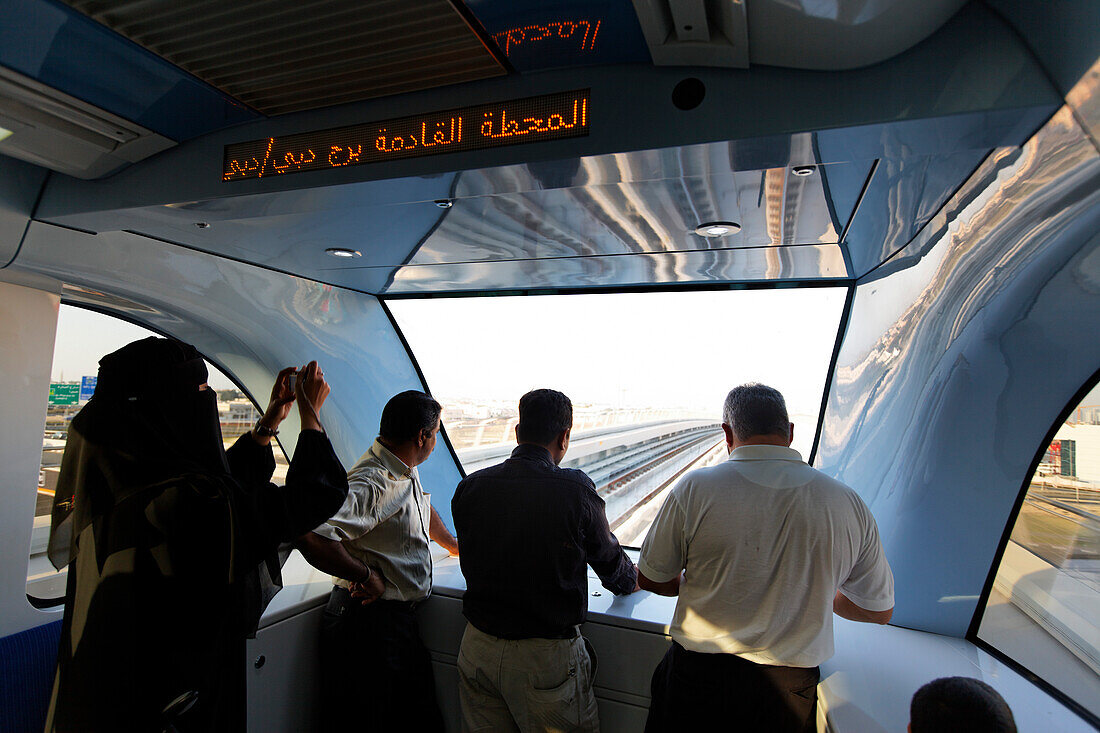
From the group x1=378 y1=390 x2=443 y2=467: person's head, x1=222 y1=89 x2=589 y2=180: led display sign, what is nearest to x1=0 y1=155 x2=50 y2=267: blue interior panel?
x1=222 y1=89 x2=589 y2=180: led display sign

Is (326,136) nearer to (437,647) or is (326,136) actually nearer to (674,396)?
(437,647)

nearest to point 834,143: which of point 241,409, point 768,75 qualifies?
point 768,75

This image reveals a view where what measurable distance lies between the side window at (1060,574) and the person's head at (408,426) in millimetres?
2388

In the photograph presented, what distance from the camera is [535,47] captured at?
1504 millimetres

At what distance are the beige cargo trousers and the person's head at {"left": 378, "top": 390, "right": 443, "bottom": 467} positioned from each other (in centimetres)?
78

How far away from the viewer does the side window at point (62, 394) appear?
2951mm

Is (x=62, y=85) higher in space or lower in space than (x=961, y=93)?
higher

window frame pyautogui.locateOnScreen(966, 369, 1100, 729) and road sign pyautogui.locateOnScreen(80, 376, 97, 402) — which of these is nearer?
window frame pyautogui.locateOnScreen(966, 369, 1100, 729)

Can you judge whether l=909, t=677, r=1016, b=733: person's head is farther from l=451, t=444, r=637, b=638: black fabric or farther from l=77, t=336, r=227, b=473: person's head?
l=77, t=336, r=227, b=473: person's head

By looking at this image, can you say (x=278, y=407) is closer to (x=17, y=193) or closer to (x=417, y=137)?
(x=417, y=137)

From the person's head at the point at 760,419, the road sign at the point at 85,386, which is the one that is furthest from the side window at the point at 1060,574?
the road sign at the point at 85,386

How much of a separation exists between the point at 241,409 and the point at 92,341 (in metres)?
1.10

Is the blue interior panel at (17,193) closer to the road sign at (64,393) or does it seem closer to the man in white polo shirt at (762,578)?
the road sign at (64,393)

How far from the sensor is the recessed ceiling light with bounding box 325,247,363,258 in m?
2.85
